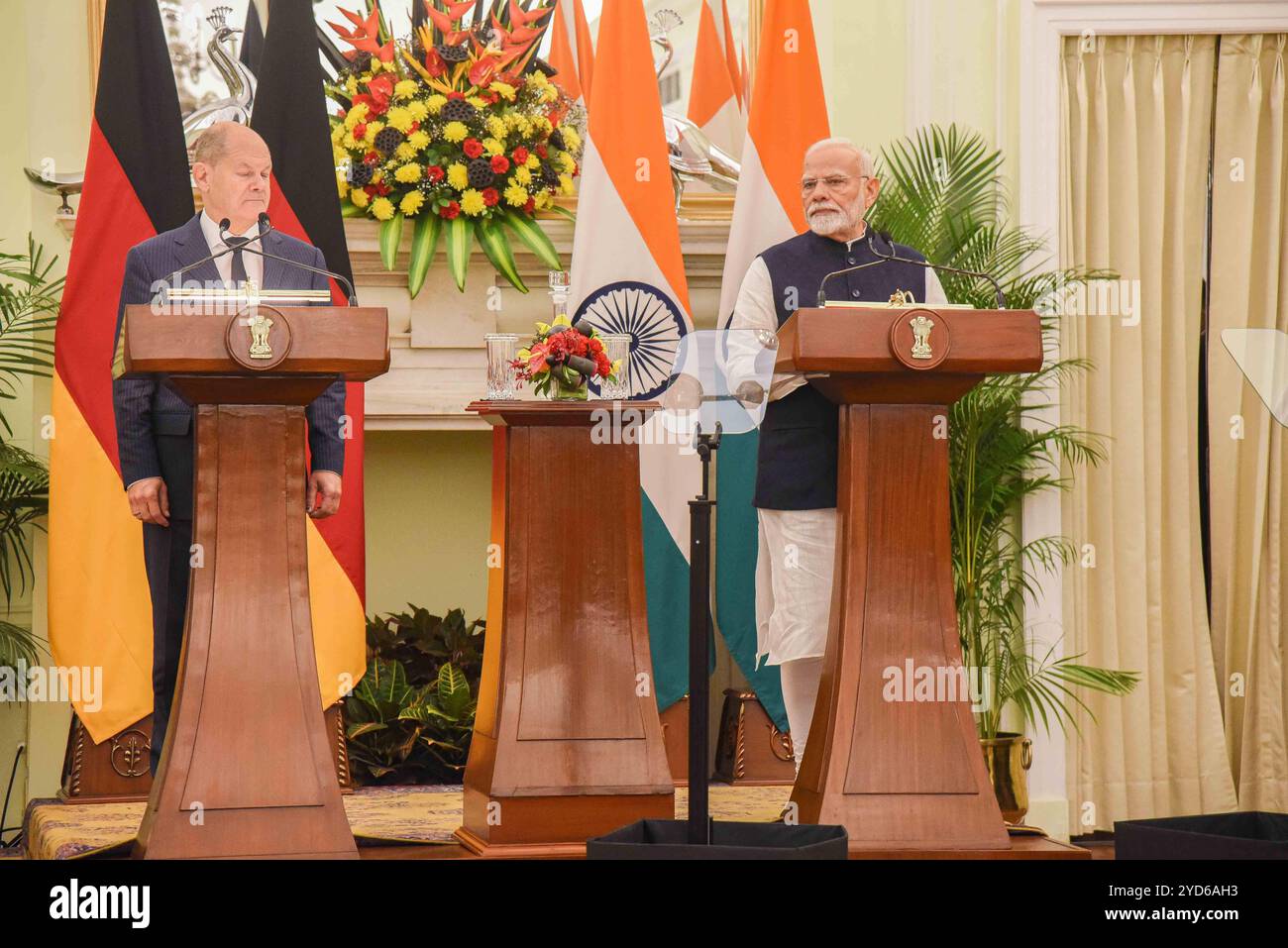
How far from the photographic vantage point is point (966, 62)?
16.0 ft

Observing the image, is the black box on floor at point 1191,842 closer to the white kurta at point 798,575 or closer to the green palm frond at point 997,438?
the white kurta at point 798,575

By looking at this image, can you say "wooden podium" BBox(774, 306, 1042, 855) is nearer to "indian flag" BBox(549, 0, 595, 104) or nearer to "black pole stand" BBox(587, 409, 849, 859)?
"black pole stand" BBox(587, 409, 849, 859)

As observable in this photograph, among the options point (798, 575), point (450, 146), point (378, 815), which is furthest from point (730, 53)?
point (378, 815)

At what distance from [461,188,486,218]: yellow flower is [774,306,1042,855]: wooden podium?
1.89m

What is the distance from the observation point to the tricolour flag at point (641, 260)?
15.6 ft

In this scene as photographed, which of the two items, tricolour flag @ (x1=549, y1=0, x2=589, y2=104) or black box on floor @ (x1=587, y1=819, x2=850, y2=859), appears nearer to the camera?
black box on floor @ (x1=587, y1=819, x2=850, y2=859)

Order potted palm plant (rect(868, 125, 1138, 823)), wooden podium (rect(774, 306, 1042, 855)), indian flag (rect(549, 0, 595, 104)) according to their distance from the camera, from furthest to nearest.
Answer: indian flag (rect(549, 0, 595, 104)) → potted palm plant (rect(868, 125, 1138, 823)) → wooden podium (rect(774, 306, 1042, 855))

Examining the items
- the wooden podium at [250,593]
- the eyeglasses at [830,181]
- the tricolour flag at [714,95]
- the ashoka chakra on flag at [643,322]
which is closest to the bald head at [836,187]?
the eyeglasses at [830,181]

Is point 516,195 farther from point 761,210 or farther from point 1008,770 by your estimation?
point 1008,770

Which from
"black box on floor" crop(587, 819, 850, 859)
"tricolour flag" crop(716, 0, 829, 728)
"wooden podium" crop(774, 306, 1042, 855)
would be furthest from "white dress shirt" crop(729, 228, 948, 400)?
"black box on floor" crop(587, 819, 850, 859)

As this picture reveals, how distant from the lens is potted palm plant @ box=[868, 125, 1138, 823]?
4500 mm

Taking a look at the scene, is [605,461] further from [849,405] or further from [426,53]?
[426,53]

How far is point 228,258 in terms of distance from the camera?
138 inches

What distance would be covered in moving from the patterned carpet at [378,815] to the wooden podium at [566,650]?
1.05 ft
